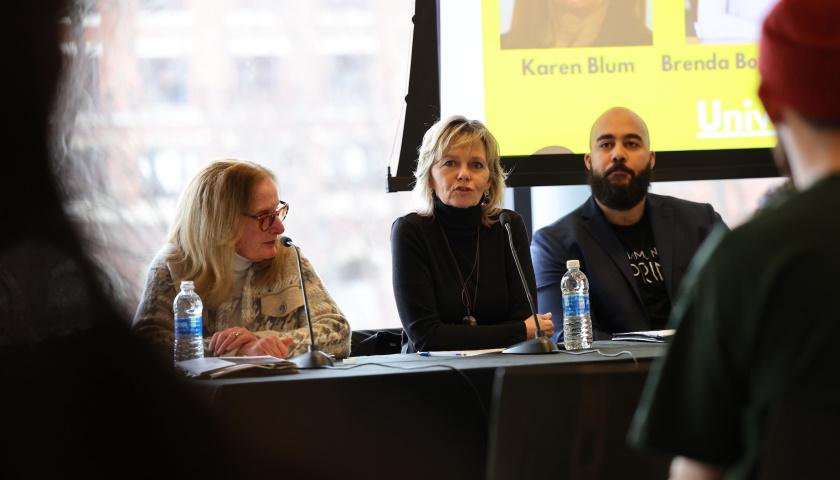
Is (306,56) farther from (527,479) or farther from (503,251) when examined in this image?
(527,479)

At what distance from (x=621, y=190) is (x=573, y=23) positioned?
2.92 feet

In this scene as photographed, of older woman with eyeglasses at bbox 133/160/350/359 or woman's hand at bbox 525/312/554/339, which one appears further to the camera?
woman's hand at bbox 525/312/554/339

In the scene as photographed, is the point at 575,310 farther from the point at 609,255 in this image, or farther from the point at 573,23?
the point at 573,23

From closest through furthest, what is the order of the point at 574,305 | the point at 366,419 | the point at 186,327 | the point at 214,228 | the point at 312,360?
the point at 366,419 → the point at 312,360 → the point at 186,327 → the point at 214,228 → the point at 574,305

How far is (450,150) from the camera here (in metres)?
3.01

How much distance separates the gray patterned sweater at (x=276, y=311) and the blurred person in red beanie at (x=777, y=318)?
5.68ft

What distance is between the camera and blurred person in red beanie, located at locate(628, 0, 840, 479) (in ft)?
2.38

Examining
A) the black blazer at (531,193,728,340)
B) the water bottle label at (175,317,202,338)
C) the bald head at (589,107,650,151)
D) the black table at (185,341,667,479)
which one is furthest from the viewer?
the bald head at (589,107,650,151)

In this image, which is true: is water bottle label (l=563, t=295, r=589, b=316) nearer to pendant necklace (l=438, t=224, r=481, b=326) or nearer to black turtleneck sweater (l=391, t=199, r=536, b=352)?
black turtleneck sweater (l=391, t=199, r=536, b=352)

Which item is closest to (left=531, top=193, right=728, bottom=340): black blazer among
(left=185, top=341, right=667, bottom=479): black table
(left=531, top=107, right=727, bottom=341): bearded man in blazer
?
(left=531, top=107, right=727, bottom=341): bearded man in blazer

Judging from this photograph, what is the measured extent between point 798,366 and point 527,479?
396mm

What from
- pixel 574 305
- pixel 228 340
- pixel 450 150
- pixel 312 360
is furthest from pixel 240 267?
pixel 574 305

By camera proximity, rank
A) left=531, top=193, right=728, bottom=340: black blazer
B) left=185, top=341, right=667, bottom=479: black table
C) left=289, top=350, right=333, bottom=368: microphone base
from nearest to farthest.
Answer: left=185, top=341, right=667, bottom=479: black table → left=289, top=350, right=333, bottom=368: microphone base → left=531, top=193, right=728, bottom=340: black blazer

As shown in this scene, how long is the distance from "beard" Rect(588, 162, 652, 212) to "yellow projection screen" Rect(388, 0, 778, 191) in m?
0.38
